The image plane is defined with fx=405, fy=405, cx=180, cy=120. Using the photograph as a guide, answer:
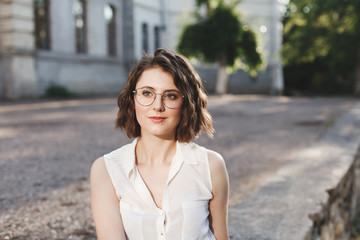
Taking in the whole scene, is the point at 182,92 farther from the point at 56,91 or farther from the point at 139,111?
the point at 56,91

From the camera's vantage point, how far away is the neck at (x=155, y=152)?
1.73 m

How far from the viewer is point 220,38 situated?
19438mm

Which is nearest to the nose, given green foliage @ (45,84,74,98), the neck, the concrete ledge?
the neck

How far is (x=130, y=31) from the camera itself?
871 inches

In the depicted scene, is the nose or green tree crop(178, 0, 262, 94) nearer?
the nose

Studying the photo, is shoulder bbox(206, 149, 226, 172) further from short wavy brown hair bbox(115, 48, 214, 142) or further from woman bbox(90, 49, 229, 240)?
short wavy brown hair bbox(115, 48, 214, 142)

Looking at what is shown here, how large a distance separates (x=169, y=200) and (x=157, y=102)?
0.40 metres

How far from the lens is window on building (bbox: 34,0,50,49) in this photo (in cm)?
1680

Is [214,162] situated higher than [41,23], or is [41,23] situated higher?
[41,23]

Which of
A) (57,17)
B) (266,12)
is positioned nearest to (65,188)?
(57,17)

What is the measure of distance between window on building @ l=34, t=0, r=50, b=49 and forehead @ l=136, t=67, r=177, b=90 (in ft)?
54.1

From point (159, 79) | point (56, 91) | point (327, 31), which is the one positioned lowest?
point (56, 91)

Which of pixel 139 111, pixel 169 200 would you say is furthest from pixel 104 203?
pixel 139 111

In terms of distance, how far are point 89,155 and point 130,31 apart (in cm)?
1804
